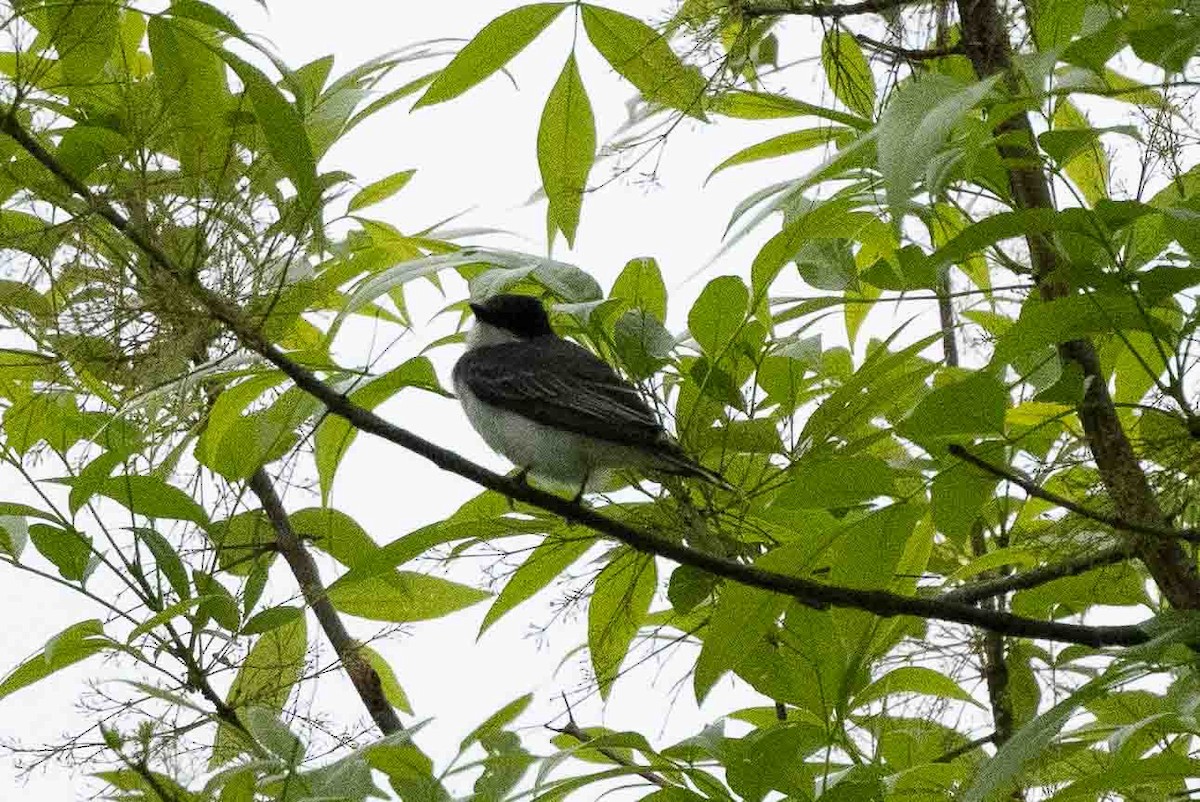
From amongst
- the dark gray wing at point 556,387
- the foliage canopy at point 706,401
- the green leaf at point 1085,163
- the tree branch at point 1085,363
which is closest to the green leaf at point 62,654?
the foliage canopy at point 706,401

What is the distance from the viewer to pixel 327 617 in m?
2.83

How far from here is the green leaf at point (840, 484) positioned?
2035mm

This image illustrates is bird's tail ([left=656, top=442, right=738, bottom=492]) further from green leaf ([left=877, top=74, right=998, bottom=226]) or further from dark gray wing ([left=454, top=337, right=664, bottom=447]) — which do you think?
green leaf ([left=877, top=74, right=998, bottom=226])

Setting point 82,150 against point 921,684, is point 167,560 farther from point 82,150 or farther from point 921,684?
point 921,684

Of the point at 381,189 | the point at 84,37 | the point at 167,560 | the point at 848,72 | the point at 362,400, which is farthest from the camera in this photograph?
the point at 381,189

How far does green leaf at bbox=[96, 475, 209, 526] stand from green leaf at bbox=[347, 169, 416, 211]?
71cm

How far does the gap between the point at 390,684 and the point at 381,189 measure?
1.02m

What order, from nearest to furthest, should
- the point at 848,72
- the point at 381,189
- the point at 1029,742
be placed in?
the point at 1029,742 → the point at 848,72 → the point at 381,189

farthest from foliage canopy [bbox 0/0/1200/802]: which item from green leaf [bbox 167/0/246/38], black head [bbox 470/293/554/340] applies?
black head [bbox 470/293/554/340]

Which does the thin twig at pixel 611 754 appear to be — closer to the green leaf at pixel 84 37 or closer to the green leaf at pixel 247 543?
the green leaf at pixel 247 543

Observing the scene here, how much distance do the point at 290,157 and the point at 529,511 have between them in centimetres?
80

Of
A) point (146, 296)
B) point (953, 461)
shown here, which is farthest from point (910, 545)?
point (146, 296)

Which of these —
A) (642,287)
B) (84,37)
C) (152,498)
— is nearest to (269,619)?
(152,498)

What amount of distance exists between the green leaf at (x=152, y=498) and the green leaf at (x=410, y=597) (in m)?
0.40
